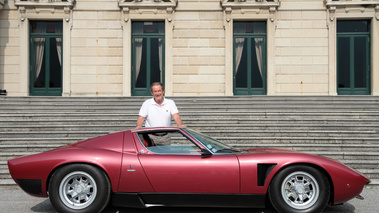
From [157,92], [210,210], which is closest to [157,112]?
[157,92]

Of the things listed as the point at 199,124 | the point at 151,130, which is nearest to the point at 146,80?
the point at 199,124

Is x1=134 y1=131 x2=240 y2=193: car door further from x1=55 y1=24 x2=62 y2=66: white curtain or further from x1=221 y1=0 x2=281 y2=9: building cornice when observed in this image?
x1=55 y1=24 x2=62 y2=66: white curtain

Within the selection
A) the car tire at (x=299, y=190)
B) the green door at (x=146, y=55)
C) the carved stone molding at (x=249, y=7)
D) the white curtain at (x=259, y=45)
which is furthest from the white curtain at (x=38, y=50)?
the car tire at (x=299, y=190)

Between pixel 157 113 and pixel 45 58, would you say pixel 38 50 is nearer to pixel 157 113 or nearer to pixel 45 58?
pixel 45 58

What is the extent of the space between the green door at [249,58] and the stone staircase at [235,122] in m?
3.23

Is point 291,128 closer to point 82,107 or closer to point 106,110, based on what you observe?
point 106,110

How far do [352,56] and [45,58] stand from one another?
12682 millimetres

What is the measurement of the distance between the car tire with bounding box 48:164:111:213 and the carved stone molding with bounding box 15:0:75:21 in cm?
1226

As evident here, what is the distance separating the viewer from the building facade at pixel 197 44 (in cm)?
1570

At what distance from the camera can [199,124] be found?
10359mm

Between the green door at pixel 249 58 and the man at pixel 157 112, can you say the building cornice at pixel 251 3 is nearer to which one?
the green door at pixel 249 58

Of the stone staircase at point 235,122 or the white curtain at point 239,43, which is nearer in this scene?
the stone staircase at point 235,122

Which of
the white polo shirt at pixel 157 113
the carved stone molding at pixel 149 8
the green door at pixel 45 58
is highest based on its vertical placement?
the carved stone molding at pixel 149 8

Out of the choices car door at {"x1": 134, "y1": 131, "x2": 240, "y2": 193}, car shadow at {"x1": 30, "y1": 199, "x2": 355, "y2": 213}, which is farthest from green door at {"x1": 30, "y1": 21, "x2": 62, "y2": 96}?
car door at {"x1": 134, "y1": 131, "x2": 240, "y2": 193}
